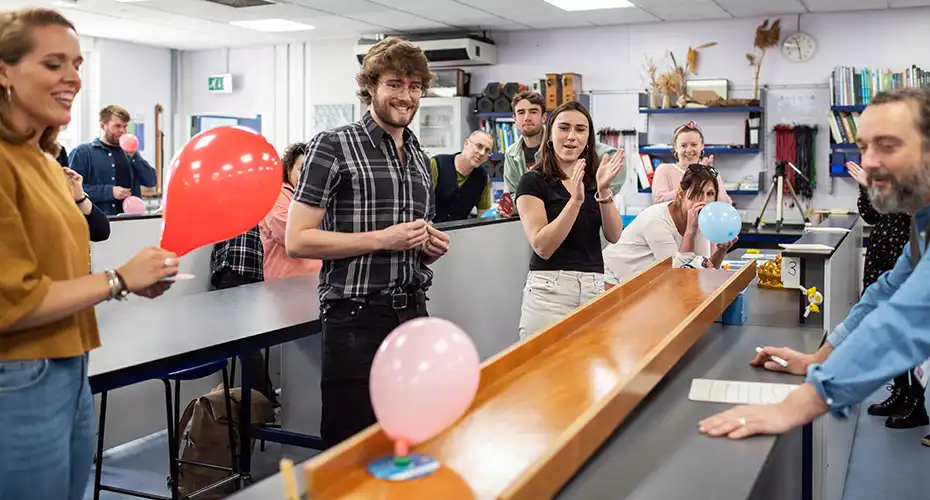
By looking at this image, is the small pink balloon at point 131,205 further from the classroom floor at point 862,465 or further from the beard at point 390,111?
the beard at point 390,111

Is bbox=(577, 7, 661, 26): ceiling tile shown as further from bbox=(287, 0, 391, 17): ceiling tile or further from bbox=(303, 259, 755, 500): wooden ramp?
bbox=(303, 259, 755, 500): wooden ramp

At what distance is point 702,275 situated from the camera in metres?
3.30

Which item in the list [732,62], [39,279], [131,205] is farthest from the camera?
[732,62]

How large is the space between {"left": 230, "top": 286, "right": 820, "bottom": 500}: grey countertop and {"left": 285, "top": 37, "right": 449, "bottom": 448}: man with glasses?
29.9 inches

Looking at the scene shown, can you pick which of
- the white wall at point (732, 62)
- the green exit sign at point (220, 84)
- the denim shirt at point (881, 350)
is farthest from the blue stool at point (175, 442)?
the green exit sign at point (220, 84)

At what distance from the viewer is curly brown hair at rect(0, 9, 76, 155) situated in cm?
158

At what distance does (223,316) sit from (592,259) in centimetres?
137

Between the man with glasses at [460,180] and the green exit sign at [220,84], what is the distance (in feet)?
21.3

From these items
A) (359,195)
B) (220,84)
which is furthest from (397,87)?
(220,84)

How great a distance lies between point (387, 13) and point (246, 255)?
4.44 m

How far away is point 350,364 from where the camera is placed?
93.1 inches

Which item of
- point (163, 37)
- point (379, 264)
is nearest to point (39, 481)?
point (379, 264)

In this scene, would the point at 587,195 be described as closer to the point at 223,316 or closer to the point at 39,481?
the point at 223,316

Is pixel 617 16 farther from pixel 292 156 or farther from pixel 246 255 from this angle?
pixel 246 255
